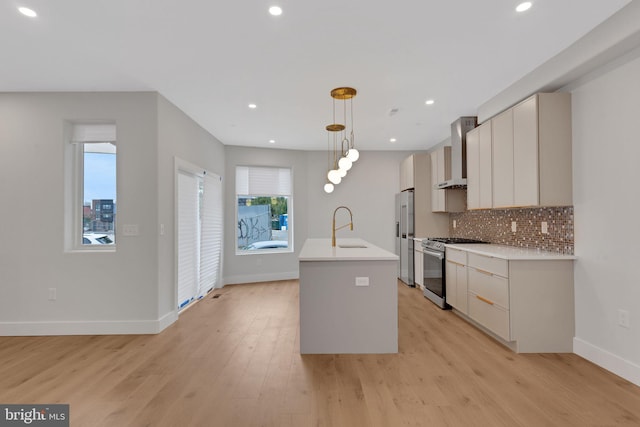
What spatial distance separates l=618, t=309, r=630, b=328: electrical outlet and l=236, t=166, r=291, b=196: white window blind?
5.24 meters

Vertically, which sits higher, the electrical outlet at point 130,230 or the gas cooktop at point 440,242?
the electrical outlet at point 130,230

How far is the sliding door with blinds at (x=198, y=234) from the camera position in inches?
172

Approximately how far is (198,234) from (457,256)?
371cm

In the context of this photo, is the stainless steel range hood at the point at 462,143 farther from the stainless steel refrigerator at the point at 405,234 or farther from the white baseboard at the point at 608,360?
the white baseboard at the point at 608,360

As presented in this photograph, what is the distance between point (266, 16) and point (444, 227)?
4722 millimetres

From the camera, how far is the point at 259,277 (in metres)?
6.39

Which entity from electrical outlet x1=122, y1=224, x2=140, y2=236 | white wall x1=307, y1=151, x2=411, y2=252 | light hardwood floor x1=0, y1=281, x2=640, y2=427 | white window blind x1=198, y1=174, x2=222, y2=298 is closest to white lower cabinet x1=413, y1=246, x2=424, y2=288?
white wall x1=307, y1=151, x2=411, y2=252

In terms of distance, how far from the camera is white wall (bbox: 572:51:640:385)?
2422mm

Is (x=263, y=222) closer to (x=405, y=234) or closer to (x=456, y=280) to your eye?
(x=405, y=234)

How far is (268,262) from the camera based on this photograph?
6.48m

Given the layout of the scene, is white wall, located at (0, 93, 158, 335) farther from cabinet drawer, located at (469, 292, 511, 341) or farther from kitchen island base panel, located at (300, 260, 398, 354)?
cabinet drawer, located at (469, 292, 511, 341)

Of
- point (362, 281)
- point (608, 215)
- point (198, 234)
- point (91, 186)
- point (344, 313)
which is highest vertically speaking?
point (91, 186)

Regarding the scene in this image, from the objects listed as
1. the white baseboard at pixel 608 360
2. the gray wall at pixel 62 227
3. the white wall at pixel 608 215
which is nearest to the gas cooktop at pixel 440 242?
the white wall at pixel 608 215

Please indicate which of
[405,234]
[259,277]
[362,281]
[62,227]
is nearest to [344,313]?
[362,281]
